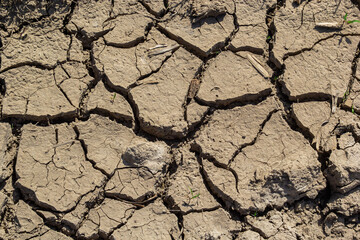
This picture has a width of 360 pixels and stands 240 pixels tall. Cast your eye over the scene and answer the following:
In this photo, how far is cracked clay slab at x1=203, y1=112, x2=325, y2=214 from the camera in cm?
273

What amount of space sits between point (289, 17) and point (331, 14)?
1.12 ft

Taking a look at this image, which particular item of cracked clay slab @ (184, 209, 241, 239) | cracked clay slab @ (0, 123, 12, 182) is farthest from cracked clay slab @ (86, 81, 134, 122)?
cracked clay slab @ (184, 209, 241, 239)

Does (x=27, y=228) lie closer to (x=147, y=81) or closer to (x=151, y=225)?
(x=151, y=225)

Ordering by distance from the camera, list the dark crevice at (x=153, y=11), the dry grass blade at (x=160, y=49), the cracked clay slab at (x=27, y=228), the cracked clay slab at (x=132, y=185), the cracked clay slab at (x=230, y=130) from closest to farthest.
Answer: the cracked clay slab at (x=27, y=228) < the cracked clay slab at (x=132, y=185) < the cracked clay slab at (x=230, y=130) < the dry grass blade at (x=160, y=49) < the dark crevice at (x=153, y=11)

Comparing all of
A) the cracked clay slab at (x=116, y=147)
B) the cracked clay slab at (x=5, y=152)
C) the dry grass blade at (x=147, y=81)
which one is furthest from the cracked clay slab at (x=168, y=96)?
the cracked clay slab at (x=5, y=152)

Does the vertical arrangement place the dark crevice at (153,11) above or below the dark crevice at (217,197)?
above

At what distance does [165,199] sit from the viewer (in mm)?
2783

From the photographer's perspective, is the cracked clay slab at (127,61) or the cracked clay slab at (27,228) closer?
the cracked clay slab at (27,228)

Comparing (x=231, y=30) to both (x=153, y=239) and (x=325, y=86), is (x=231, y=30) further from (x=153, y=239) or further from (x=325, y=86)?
(x=153, y=239)

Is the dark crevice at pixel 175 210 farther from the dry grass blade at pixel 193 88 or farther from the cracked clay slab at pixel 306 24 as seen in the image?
the cracked clay slab at pixel 306 24

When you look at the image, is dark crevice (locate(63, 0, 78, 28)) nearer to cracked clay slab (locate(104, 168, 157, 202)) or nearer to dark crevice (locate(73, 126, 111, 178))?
dark crevice (locate(73, 126, 111, 178))

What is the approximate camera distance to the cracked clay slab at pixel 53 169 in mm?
2736

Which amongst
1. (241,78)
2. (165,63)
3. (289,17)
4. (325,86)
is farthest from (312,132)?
(165,63)

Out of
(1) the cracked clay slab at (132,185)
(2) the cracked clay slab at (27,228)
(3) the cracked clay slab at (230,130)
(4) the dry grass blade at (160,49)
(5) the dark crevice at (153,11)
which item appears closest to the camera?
(2) the cracked clay slab at (27,228)
